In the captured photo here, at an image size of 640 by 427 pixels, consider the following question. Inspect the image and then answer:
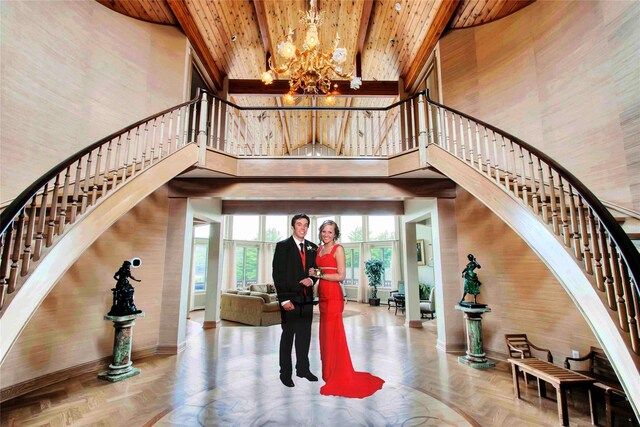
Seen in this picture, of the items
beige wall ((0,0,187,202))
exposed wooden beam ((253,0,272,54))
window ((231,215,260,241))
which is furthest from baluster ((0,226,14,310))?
window ((231,215,260,241))

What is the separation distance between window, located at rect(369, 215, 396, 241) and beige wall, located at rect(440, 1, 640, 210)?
6.67 m

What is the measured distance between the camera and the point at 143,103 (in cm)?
512

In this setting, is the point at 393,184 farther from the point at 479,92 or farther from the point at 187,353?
the point at 187,353

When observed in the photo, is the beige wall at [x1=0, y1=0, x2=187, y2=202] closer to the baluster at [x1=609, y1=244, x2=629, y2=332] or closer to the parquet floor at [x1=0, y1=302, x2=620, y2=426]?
Answer: the parquet floor at [x1=0, y1=302, x2=620, y2=426]

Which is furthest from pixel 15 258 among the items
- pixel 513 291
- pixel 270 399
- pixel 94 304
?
pixel 513 291

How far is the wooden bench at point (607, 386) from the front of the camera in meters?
2.79

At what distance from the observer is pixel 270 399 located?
3451mm

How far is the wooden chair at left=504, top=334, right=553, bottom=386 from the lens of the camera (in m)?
3.97

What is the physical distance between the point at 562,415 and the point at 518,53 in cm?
476

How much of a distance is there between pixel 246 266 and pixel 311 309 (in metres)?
8.81

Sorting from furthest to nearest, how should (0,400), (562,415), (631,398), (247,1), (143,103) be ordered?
(247,1) → (143,103) → (0,400) → (562,415) → (631,398)

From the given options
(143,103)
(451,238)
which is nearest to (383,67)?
(451,238)

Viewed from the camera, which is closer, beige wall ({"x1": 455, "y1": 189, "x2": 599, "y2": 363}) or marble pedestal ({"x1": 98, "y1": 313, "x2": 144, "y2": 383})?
beige wall ({"x1": 455, "y1": 189, "x2": 599, "y2": 363})

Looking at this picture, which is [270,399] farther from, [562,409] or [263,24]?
[263,24]
